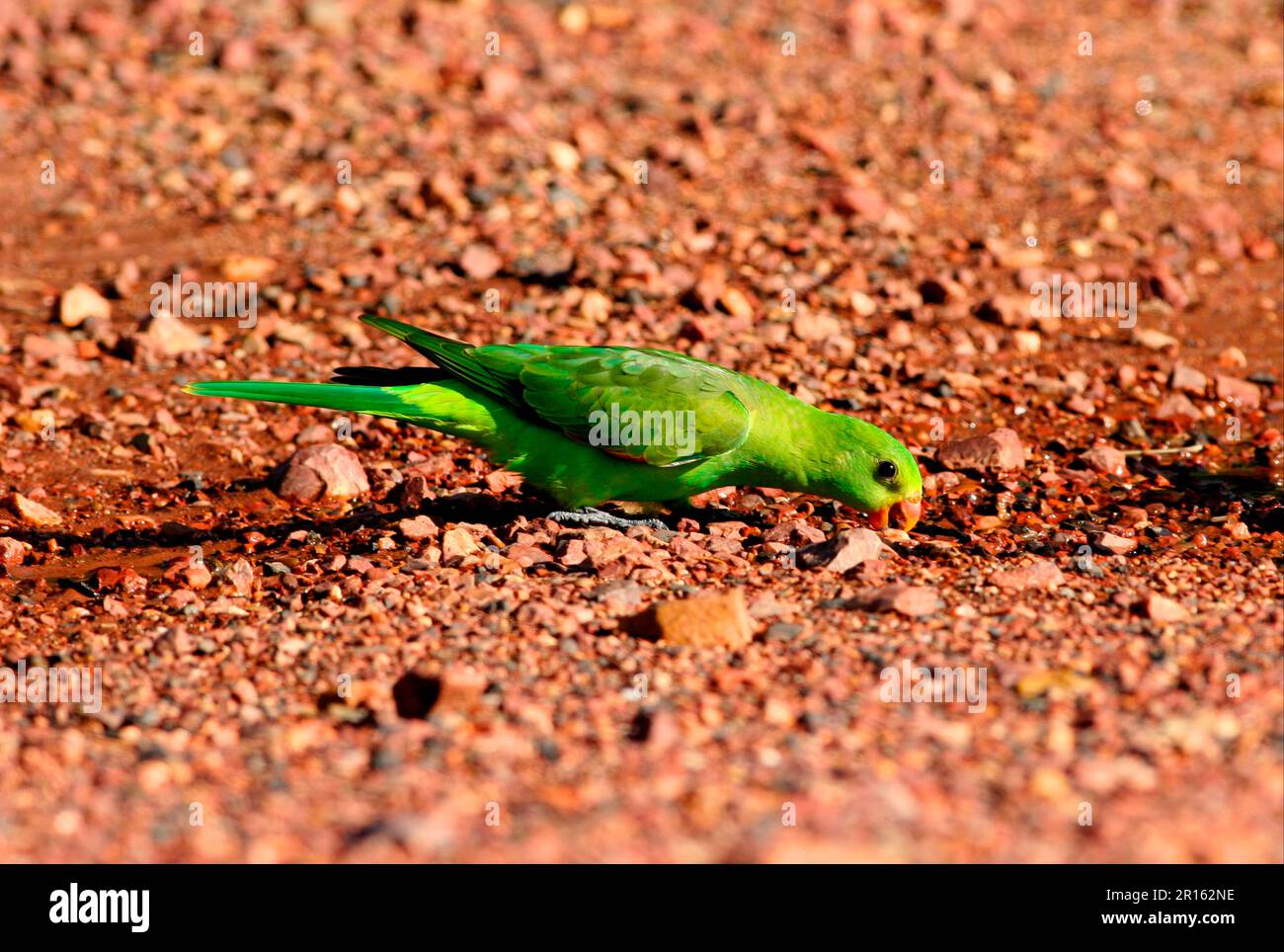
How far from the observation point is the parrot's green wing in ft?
19.8

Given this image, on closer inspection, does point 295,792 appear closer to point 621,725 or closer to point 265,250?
point 621,725

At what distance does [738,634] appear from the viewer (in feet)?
16.2

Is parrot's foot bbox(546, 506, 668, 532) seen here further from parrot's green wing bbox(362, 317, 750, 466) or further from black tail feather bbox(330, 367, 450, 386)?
black tail feather bbox(330, 367, 450, 386)

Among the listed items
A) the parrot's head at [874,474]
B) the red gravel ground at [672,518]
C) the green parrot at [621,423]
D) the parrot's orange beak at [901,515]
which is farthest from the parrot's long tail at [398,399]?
the parrot's orange beak at [901,515]

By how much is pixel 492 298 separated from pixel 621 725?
447 centimetres

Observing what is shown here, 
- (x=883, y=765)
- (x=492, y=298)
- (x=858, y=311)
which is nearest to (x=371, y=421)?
(x=492, y=298)

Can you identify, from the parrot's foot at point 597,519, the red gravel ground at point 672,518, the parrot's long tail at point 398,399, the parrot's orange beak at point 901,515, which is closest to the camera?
the red gravel ground at point 672,518

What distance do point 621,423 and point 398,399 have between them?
0.98m

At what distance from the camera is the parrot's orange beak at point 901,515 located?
6.13 meters

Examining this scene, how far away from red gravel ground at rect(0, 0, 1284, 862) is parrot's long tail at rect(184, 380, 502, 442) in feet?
1.47

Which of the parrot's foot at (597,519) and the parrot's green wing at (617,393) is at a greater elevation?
the parrot's green wing at (617,393)

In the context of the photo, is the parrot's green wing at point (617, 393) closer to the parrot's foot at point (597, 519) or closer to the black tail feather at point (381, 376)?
the black tail feather at point (381, 376)

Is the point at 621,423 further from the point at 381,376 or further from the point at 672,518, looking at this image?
the point at 381,376

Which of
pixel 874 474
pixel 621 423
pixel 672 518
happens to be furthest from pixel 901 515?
pixel 621 423
